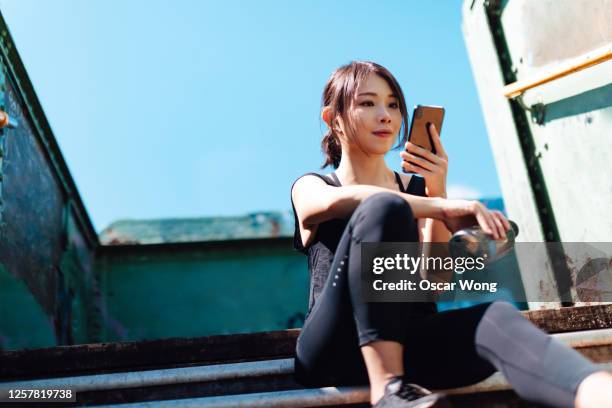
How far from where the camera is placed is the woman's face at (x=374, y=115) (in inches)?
80.2

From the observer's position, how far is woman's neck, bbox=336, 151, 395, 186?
212 cm

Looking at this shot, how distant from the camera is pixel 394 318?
57.9 inches

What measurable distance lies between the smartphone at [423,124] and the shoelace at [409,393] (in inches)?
35.8

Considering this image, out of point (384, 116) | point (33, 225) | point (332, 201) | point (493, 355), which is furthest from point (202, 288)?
point (493, 355)

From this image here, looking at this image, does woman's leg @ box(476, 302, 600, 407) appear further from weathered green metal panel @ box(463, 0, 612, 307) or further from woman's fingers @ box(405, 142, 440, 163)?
weathered green metal panel @ box(463, 0, 612, 307)

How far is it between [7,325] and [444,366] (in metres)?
2.89

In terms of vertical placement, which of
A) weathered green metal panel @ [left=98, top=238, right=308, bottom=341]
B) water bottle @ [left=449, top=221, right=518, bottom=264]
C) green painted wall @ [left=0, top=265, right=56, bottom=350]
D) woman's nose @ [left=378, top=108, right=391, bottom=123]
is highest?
woman's nose @ [left=378, top=108, right=391, bottom=123]

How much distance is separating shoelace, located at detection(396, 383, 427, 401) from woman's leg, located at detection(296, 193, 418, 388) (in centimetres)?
6

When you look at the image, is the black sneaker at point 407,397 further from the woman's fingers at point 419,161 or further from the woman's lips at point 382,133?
the woman's lips at point 382,133

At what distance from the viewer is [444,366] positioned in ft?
5.09

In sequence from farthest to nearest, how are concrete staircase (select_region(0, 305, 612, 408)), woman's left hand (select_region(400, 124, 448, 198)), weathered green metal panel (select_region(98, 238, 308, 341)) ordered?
weathered green metal panel (select_region(98, 238, 308, 341)) → woman's left hand (select_region(400, 124, 448, 198)) → concrete staircase (select_region(0, 305, 612, 408))

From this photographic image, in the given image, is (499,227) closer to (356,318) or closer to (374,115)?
(356,318)

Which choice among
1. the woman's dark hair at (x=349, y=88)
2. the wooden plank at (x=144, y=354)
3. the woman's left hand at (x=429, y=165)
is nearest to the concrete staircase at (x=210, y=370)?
the wooden plank at (x=144, y=354)

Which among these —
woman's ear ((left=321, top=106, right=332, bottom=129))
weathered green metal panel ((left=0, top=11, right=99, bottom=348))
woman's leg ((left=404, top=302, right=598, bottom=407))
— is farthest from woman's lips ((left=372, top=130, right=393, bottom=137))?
weathered green metal panel ((left=0, top=11, right=99, bottom=348))
